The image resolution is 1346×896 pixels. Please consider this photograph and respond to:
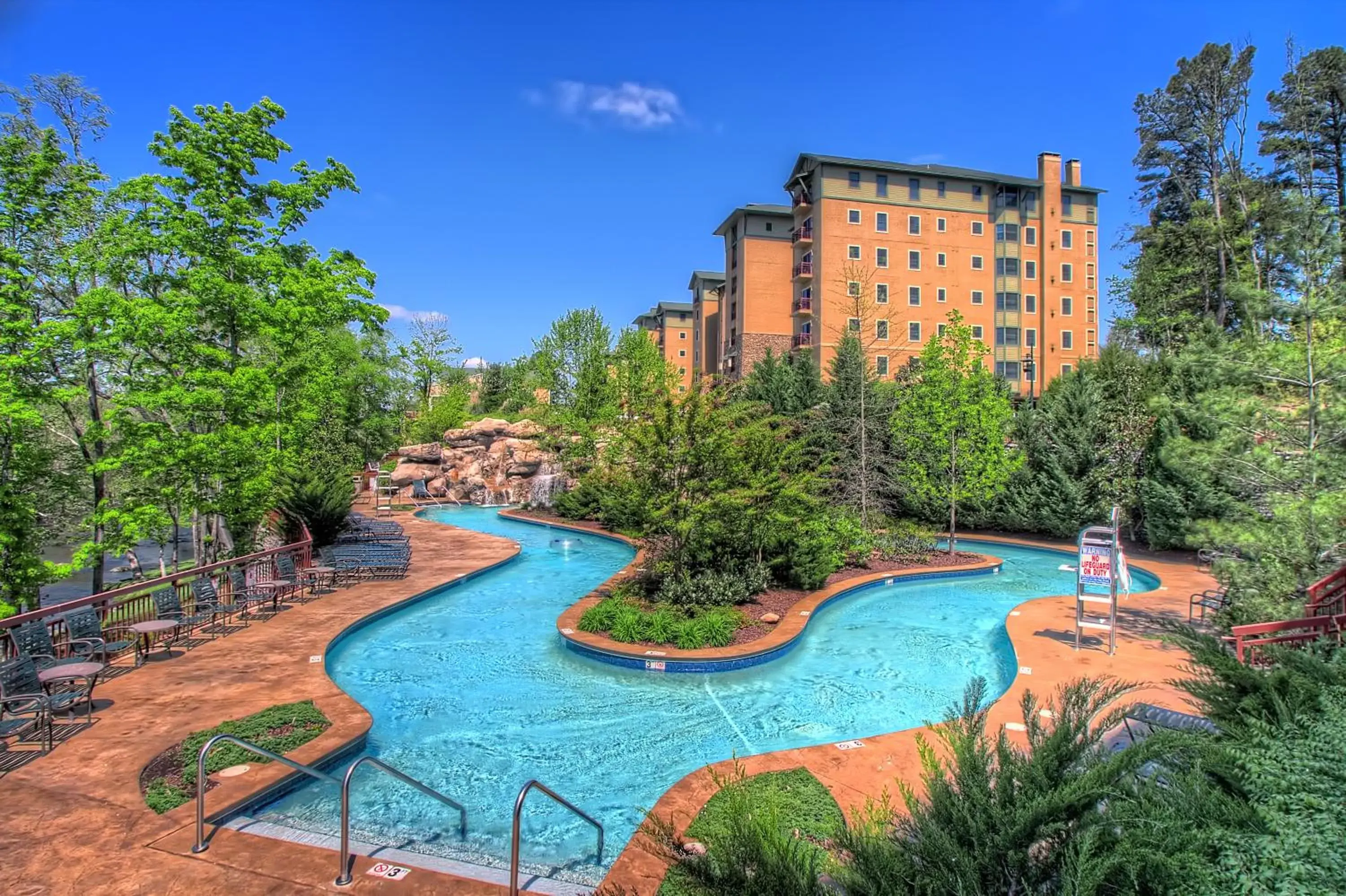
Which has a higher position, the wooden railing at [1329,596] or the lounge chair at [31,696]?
the wooden railing at [1329,596]

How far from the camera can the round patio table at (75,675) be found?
712cm

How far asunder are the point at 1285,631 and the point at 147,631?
47.6 ft

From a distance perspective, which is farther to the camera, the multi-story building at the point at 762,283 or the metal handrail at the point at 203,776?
the multi-story building at the point at 762,283

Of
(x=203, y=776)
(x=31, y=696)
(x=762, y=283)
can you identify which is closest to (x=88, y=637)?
(x=31, y=696)

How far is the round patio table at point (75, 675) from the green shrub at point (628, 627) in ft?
21.7

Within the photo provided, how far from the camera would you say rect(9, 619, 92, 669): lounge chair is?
7.68 metres

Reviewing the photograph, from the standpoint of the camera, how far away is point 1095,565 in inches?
444

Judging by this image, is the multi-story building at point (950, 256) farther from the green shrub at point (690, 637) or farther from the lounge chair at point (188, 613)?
the lounge chair at point (188, 613)

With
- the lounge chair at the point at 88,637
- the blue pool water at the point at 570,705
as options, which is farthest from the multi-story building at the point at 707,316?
the lounge chair at the point at 88,637

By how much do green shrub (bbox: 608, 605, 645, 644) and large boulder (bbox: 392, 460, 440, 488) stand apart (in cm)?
2819

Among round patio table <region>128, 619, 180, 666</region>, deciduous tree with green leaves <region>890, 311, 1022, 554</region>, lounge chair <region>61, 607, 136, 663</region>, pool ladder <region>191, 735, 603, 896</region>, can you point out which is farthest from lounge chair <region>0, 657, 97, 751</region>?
deciduous tree with green leaves <region>890, 311, 1022, 554</region>

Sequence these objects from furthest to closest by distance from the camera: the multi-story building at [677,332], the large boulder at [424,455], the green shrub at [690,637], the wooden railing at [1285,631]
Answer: the multi-story building at [677,332]
the large boulder at [424,455]
the green shrub at [690,637]
the wooden railing at [1285,631]

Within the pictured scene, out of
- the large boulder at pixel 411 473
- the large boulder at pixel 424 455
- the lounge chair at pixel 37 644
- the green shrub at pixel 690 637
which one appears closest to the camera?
the lounge chair at pixel 37 644

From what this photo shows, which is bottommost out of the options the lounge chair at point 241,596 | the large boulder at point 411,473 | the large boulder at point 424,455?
the lounge chair at point 241,596
